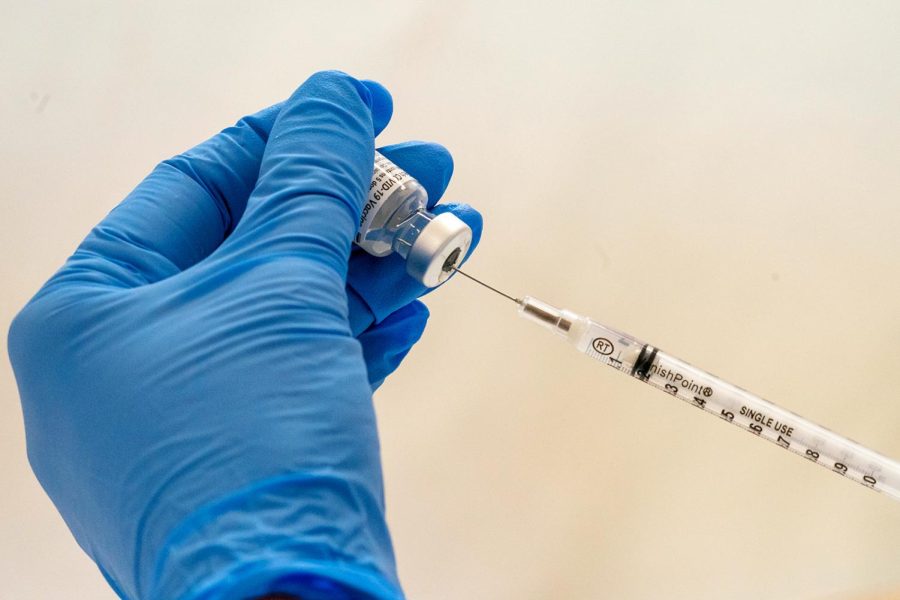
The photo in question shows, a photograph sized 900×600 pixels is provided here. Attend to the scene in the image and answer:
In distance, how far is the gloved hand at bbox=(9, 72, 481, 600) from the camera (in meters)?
0.62

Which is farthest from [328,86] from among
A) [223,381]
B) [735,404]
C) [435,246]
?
[735,404]

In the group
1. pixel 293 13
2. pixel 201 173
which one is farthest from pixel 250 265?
pixel 293 13

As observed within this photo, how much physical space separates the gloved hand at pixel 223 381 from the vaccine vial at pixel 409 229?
0.05 meters

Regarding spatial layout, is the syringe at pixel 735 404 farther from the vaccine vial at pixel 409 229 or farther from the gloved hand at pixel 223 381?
the gloved hand at pixel 223 381

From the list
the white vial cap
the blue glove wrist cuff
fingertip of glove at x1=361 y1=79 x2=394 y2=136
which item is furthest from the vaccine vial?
the blue glove wrist cuff

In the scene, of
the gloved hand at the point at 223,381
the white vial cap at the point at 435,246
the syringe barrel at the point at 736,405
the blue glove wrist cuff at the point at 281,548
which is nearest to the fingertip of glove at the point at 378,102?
the gloved hand at the point at 223,381

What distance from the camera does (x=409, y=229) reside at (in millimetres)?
995

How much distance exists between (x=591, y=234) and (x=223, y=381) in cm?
97

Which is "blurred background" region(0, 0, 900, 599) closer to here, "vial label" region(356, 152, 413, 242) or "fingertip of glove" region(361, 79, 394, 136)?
"fingertip of glove" region(361, 79, 394, 136)

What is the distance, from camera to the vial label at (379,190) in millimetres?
980

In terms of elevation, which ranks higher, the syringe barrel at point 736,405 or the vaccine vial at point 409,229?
A: the vaccine vial at point 409,229

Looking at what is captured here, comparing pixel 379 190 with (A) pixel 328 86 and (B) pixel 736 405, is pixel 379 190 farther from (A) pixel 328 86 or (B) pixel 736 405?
(B) pixel 736 405

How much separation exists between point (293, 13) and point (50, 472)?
3.43ft

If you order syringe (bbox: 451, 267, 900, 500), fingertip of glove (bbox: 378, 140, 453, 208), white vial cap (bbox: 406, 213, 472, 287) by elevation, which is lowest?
syringe (bbox: 451, 267, 900, 500)
